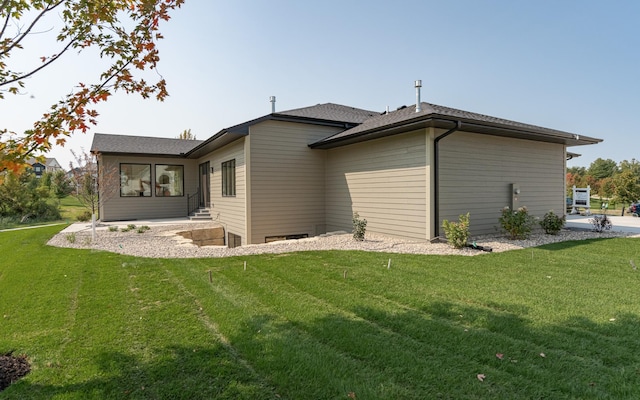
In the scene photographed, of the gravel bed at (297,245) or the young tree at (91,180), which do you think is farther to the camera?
the young tree at (91,180)

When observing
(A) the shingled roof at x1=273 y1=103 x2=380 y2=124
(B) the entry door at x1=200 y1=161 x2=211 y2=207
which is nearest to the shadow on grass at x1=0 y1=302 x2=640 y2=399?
(A) the shingled roof at x1=273 y1=103 x2=380 y2=124

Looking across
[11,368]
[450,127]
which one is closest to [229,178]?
[450,127]

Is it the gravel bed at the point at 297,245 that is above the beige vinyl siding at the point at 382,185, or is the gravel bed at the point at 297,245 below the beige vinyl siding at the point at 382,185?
below

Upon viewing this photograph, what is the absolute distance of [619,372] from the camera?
2475 millimetres

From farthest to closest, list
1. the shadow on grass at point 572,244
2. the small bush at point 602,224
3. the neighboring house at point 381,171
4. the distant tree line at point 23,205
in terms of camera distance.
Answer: the distant tree line at point 23,205 < the small bush at point 602,224 < the neighboring house at point 381,171 < the shadow on grass at point 572,244

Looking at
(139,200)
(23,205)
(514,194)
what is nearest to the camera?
(514,194)

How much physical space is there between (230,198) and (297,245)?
4878mm

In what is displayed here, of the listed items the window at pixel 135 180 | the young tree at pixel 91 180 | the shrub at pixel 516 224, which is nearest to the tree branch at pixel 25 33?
the shrub at pixel 516 224

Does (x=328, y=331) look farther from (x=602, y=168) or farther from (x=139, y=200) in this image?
(x=602, y=168)

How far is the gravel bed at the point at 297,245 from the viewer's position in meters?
7.37

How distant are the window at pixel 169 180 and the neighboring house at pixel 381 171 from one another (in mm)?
2863

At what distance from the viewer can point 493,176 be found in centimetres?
938

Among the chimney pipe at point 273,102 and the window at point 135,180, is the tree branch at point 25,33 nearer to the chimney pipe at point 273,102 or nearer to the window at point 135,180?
the chimney pipe at point 273,102

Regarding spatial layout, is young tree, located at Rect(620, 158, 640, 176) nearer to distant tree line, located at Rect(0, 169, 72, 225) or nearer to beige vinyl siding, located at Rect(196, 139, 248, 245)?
beige vinyl siding, located at Rect(196, 139, 248, 245)
